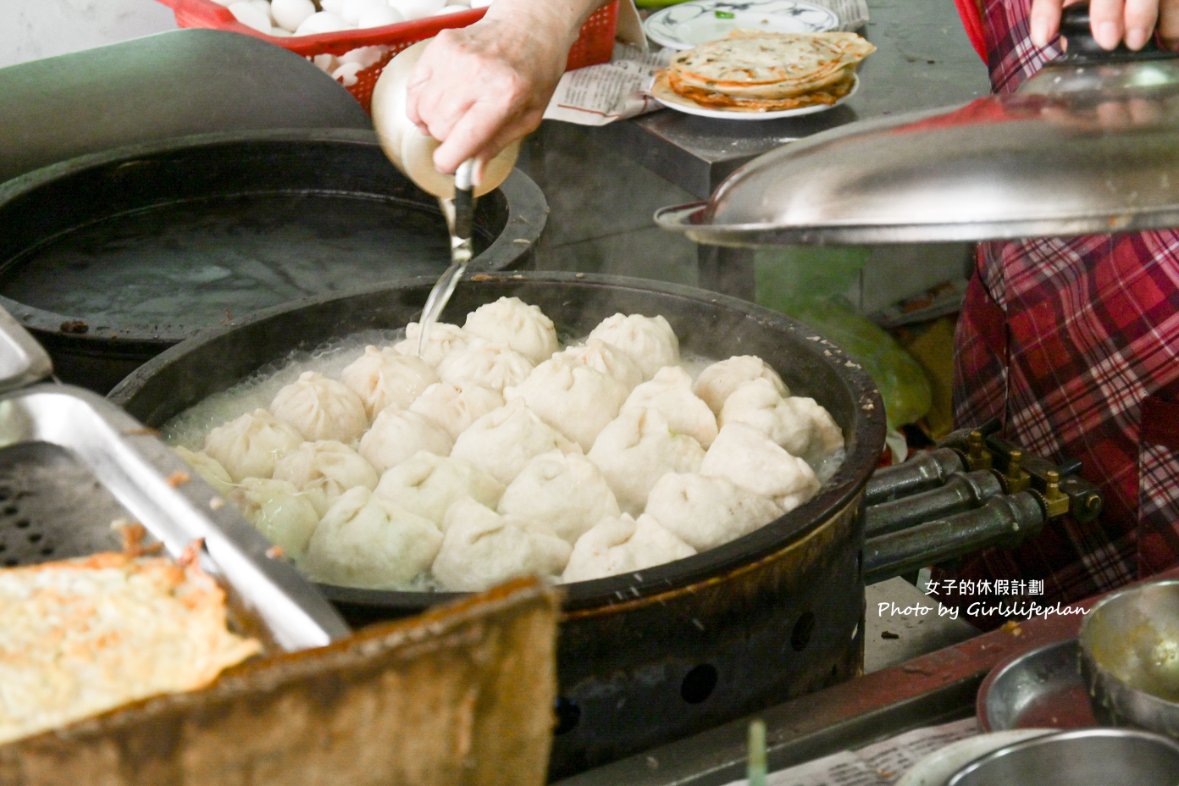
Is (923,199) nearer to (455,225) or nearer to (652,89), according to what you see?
(455,225)

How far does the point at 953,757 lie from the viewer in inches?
49.6

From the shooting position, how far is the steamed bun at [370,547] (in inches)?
60.4

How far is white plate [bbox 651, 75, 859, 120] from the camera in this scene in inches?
134

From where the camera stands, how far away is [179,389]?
73.9 inches

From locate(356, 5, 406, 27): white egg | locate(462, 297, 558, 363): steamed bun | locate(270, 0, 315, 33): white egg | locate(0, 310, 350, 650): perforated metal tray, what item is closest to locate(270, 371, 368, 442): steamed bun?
locate(462, 297, 558, 363): steamed bun

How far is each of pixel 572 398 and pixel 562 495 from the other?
0.29 meters

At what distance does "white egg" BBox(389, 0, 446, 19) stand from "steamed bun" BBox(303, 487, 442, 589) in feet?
8.27

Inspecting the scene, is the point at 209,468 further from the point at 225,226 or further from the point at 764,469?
the point at 225,226

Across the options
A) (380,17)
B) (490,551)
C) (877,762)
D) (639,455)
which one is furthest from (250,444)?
(380,17)

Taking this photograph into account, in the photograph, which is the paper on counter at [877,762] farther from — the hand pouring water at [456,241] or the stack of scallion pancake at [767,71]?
the stack of scallion pancake at [767,71]

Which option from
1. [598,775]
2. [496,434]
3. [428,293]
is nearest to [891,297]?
[428,293]

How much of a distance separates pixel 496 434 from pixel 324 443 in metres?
0.26

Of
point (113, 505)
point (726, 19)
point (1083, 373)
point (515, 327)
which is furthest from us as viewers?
point (726, 19)

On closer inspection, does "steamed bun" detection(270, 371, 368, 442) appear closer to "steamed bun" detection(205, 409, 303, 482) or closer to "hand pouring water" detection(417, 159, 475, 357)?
"steamed bun" detection(205, 409, 303, 482)
